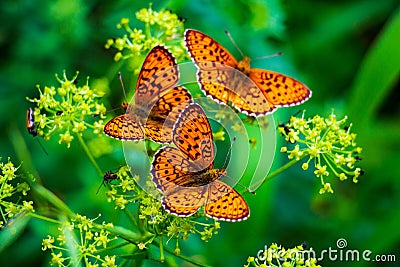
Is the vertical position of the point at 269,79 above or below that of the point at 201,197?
above

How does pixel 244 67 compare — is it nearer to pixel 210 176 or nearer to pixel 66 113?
pixel 210 176

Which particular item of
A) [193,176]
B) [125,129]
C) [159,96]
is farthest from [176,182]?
[159,96]

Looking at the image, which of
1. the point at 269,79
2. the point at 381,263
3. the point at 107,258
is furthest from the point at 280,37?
the point at 107,258

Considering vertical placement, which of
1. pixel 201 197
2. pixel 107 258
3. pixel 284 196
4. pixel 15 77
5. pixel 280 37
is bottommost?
pixel 107 258

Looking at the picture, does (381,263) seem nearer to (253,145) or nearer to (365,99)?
(365,99)

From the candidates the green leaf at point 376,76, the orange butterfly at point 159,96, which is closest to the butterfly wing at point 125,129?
the orange butterfly at point 159,96

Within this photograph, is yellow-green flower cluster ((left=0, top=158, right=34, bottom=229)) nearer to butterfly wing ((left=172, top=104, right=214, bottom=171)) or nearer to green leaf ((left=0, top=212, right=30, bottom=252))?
green leaf ((left=0, top=212, right=30, bottom=252))

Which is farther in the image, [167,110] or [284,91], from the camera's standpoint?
[284,91]

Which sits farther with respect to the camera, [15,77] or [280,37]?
[15,77]
